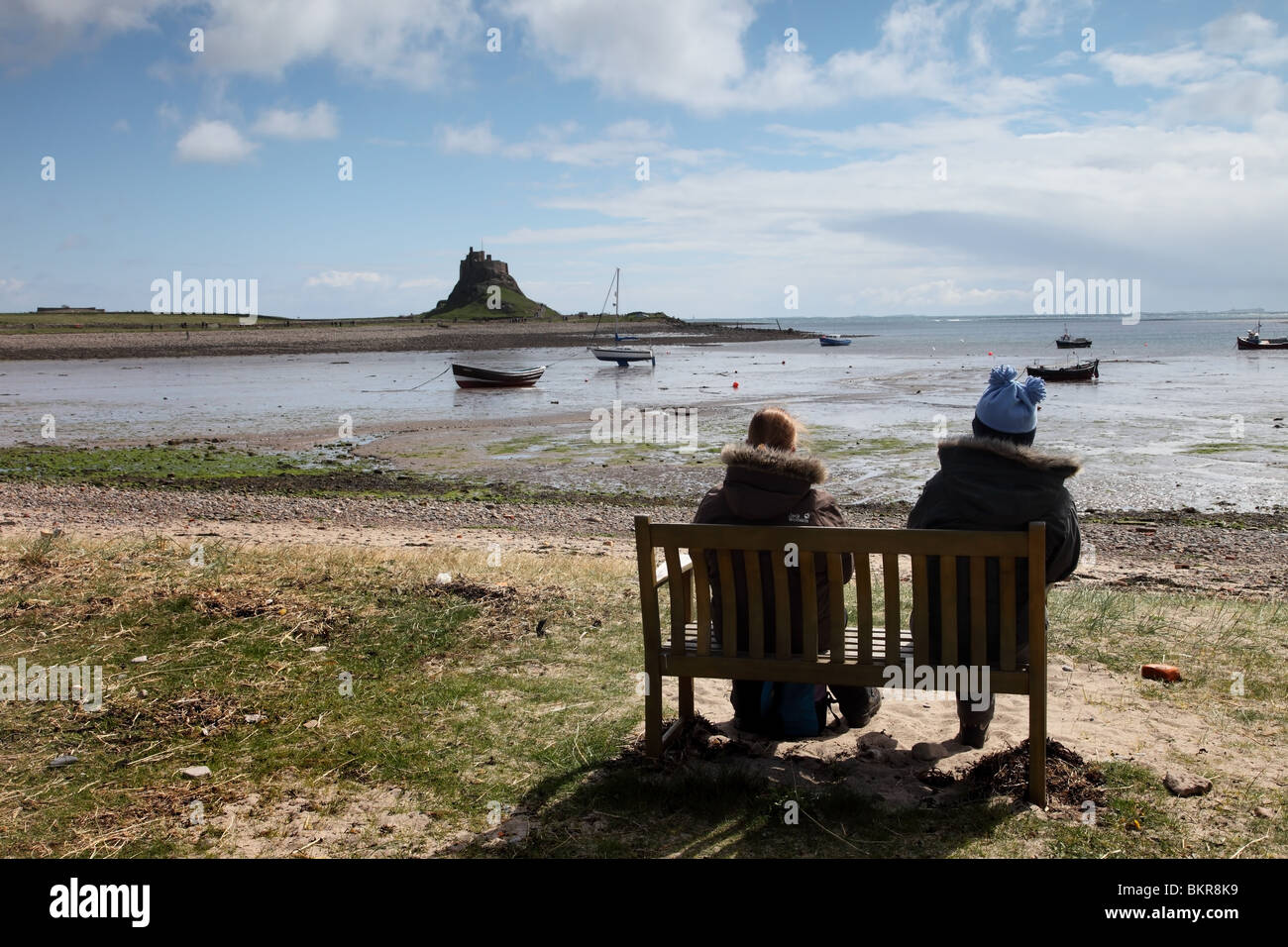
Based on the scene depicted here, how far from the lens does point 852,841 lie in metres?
3.65

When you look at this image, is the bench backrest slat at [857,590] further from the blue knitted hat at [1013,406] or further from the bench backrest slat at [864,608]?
the blue knitted hat at [1013,406]

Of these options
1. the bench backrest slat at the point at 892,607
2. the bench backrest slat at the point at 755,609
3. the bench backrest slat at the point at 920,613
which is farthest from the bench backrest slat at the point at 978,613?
the bench backrest slat at the point at 755,609

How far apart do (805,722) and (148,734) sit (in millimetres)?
3160

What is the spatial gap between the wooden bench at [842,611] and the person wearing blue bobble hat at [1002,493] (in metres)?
0.07

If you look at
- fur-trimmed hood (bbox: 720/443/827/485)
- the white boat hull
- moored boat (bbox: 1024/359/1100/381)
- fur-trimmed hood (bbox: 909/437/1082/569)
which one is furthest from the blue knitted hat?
the white boat hull

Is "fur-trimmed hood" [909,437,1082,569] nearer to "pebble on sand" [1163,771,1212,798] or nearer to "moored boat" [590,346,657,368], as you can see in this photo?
"pebble on sand" [1163,771,1212,798]

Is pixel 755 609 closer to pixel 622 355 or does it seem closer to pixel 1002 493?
pixel 1002 493

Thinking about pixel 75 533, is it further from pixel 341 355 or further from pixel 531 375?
pixel 341 355

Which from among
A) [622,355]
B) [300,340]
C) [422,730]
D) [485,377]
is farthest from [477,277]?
[422,730]

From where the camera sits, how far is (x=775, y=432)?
14.1 ft

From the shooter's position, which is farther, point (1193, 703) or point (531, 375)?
point (531, 375)

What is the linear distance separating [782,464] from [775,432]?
26cm

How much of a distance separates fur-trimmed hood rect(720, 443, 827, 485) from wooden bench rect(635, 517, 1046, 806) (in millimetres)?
269
